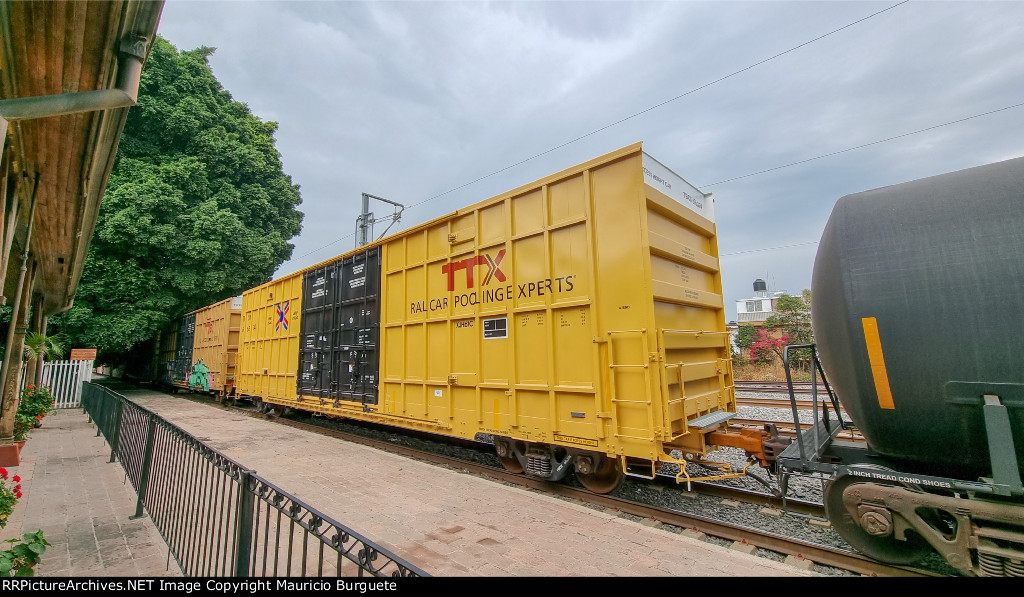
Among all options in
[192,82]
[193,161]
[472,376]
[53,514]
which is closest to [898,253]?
[472,376]

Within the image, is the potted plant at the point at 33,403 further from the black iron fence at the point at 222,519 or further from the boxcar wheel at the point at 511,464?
the boxcar wheel at the point at 511,464

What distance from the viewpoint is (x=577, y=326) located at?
17.1 ft

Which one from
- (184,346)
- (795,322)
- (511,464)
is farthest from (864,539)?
(184,346)

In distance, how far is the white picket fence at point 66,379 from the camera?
15531 millimetres

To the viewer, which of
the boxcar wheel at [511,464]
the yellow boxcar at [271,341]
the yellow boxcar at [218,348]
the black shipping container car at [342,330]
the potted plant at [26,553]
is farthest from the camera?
the yellow boxcar at [218,348]

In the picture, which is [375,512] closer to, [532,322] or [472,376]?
[472,376]

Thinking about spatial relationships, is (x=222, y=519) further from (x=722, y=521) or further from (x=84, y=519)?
(x=722, y=521)

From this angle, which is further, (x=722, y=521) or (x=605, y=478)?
(x=605, y=478)

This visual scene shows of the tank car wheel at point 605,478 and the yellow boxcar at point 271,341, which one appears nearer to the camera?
the tank car wheel at point 605,478

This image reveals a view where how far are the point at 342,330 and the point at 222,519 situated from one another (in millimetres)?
6597

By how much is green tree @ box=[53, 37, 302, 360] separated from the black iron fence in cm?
1596

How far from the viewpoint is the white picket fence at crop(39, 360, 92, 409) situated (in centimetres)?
1553

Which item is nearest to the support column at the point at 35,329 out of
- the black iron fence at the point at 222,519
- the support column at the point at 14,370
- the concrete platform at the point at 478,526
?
the support column at the point at 14,370

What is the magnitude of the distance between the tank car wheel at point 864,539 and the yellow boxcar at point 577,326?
100 centimetres
